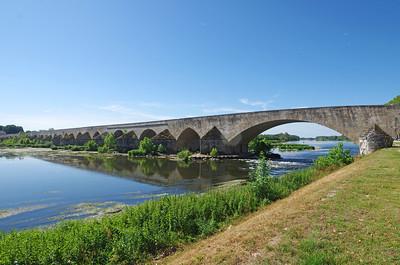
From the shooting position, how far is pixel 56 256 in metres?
6.51

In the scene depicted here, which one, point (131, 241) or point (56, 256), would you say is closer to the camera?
point (56, 256)

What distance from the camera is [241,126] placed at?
3925 centimetres

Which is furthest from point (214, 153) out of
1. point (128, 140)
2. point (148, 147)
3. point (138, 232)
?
point (138, 232)

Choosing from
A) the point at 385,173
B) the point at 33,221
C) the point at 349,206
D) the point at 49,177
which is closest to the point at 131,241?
the point at 349,206

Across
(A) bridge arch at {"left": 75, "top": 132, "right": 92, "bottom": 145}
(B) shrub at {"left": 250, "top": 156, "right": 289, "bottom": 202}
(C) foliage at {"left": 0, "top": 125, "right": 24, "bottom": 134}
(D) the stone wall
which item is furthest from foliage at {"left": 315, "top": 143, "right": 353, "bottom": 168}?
(C) foliage at {"left": 0, "top": 125, "right": 24, "bottom": 134}

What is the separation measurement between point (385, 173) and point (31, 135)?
130m

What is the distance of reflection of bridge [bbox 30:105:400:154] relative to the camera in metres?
27.5

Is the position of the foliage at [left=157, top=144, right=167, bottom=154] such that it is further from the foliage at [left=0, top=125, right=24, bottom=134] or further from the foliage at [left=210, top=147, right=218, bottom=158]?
the foliage at [left=0, top=125, right=24, bottom=134]

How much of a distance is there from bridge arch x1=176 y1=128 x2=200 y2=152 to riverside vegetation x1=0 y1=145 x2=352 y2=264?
122 feet

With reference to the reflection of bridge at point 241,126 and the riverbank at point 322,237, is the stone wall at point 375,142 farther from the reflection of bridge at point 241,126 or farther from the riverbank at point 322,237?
the riverbank at point 322,237

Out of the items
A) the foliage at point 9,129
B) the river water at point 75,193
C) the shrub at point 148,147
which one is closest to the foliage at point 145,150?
the shrub at point 148,147

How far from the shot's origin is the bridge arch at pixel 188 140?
49.9 meters

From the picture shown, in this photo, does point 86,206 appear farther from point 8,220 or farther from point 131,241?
point 131,241

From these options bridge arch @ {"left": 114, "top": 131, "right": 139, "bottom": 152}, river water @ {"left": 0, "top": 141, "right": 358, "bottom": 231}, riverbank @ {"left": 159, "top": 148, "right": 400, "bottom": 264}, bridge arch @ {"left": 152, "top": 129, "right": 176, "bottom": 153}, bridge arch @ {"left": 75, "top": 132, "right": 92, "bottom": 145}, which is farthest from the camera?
bridge arch @ {"left": 75, "top": 132, "right": 92, "bottom": 145}
